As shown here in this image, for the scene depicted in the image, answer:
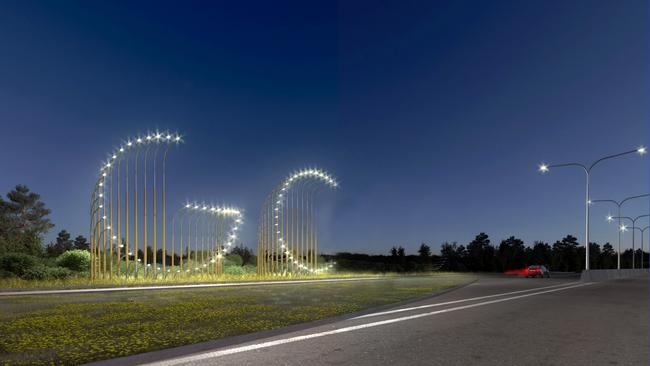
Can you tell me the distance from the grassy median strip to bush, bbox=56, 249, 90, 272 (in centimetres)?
1417

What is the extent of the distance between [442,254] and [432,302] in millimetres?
91045

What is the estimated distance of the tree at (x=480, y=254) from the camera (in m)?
99.2

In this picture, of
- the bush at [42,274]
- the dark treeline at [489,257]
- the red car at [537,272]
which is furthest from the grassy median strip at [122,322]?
the dark treeline at [489,257]

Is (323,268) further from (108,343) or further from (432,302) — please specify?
(108,343)

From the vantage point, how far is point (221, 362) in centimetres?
637

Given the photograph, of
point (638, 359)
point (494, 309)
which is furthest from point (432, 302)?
point (638, 359)

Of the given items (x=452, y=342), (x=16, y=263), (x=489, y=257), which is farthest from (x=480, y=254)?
(x=452, y=342)

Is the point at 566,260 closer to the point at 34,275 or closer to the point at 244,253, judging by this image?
the point at 244,253

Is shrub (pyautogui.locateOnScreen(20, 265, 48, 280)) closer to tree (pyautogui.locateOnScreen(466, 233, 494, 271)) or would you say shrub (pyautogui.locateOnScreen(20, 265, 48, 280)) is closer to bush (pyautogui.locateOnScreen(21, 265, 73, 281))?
bush (pyautogui.locateOnScreen(21, 265, 73, 281))

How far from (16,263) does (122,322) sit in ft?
62.5

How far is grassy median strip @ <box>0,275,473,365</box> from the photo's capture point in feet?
23.2

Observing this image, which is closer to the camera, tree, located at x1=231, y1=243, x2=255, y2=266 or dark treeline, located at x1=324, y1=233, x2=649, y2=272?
tree, located at x1=231, y1=243, x2=255, y2=266

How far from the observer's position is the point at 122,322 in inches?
389

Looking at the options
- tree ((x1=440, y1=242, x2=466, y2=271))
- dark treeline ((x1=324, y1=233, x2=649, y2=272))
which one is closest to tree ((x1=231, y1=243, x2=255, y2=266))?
dark treeline ((x1=324, y1=233, x2=649, y2=272))
